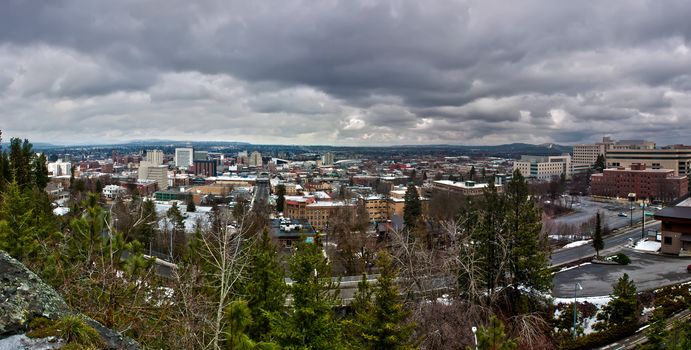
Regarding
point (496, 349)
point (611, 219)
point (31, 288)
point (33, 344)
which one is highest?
point (31, 288)

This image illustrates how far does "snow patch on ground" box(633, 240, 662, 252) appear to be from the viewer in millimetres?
34969

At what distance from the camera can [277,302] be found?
1240cm

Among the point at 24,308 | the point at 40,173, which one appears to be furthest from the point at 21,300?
the point at 40,173

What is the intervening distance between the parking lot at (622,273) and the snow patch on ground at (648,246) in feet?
8.23

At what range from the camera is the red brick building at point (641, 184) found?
7512 centimetres

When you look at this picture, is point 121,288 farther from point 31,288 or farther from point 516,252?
point 516,252

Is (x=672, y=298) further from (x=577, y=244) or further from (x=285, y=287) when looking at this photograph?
(x=577, y=244)

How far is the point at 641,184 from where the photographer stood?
78.6 m

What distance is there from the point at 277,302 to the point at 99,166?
615 ft

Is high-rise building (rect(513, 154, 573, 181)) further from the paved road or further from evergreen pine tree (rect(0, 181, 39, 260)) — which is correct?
evergreen pine tree (rect(0, 181, 39, 260))

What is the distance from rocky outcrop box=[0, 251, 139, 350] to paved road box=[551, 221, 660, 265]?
106 ft

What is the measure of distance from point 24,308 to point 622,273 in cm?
3141

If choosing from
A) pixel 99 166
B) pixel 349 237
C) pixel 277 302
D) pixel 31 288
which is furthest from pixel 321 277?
pixel 99 166

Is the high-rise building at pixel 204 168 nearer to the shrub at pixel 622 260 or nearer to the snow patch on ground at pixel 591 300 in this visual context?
the shrub at pixel 622 260
